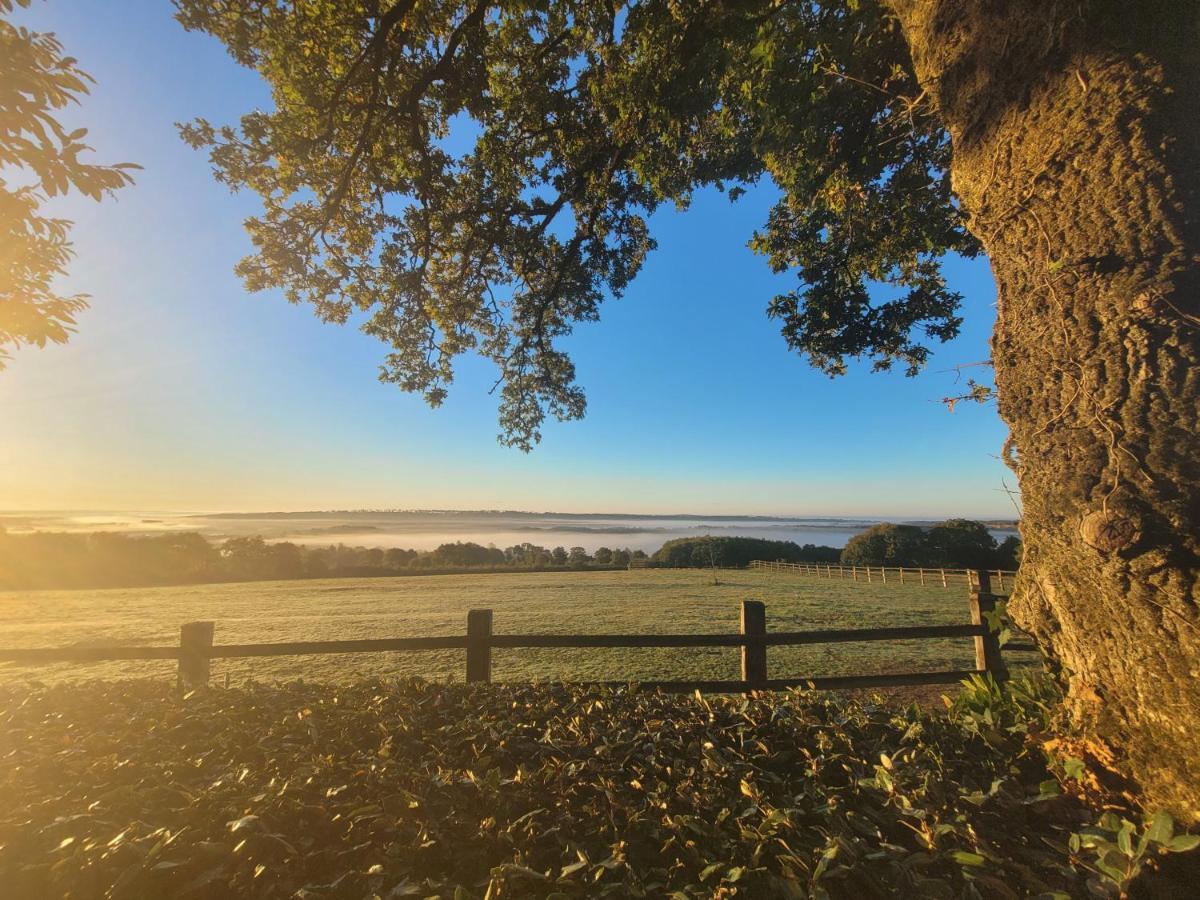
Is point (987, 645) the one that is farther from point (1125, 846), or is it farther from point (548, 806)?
point (548, 806)

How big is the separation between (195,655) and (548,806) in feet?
15.6

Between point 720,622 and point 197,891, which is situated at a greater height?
point 197,891

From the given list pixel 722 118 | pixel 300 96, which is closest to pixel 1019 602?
pixel 722 118

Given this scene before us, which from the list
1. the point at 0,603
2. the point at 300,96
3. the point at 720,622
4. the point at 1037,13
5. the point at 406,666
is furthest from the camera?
the point at 0,603

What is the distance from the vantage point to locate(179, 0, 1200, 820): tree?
7.44ft

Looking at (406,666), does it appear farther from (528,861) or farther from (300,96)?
(300,96)

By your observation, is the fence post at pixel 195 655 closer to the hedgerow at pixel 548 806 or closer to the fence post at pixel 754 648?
the hedgerow at pixel 548 806

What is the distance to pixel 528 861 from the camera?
7.44ft

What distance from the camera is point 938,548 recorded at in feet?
137

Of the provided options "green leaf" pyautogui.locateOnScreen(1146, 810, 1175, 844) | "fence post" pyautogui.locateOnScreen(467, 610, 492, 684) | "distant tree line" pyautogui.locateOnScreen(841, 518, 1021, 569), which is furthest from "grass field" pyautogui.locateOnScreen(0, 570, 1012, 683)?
"distant tree line" pyautogui.locateOnScreen(841, 518, 1021, 569)

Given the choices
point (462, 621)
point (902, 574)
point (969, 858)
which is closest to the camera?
point (969, 858)

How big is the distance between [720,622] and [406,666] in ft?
27.6

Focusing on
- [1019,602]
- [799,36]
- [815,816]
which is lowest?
[815,816]

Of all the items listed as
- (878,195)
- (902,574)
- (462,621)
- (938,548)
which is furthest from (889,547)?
(878,195)
